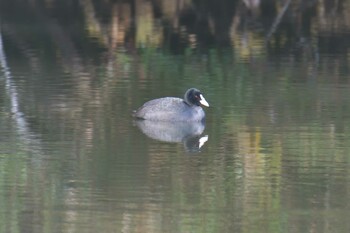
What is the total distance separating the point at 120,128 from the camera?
50.8 ft

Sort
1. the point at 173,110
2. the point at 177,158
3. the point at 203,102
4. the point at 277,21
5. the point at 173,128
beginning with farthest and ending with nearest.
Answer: the point at 277,21
the point at 203,102
the point at 173,110
the point at 173,128
the point at 177,158

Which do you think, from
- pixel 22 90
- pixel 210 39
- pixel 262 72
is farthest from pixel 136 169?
pixel 210 39

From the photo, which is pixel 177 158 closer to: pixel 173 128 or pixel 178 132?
pixel 178 132

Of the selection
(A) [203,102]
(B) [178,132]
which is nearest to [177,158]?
(B) [178,132]

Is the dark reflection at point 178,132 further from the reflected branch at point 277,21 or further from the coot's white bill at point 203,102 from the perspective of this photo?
the reflected branch at point 277,21

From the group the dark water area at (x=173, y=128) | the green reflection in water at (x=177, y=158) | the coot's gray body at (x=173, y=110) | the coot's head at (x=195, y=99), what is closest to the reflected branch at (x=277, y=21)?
the dark water area at (x=173, y=128)

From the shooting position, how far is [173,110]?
1644 centimetres

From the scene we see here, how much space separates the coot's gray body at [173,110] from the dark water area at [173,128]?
140 millimetres

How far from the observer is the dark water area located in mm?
11223

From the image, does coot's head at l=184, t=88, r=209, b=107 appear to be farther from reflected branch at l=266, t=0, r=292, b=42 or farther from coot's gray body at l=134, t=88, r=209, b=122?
reflected branch at l=266, t=0, r=292, b=42

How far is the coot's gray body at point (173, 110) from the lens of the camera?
16.3 meters

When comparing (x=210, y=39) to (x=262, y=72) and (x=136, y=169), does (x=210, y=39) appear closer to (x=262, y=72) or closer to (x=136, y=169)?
(x=262, y=72)

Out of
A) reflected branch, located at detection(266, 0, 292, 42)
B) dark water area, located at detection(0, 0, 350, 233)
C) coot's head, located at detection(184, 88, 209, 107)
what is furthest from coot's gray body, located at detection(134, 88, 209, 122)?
reflected branch, located at detection(266, 0, 292, 42)

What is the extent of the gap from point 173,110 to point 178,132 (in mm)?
724
